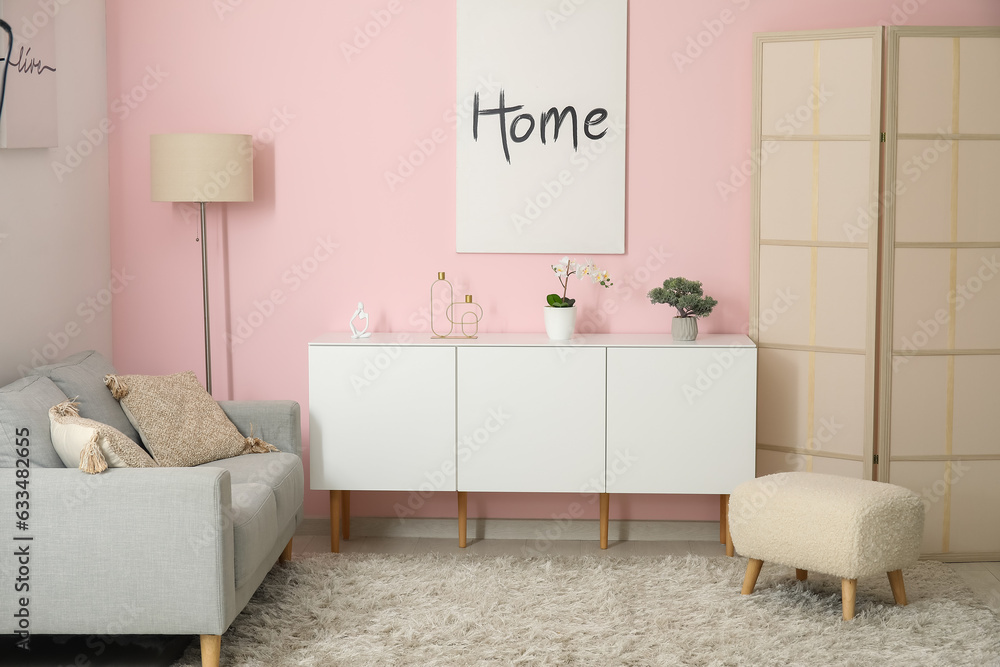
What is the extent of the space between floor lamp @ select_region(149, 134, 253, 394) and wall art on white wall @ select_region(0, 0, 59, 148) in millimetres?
376

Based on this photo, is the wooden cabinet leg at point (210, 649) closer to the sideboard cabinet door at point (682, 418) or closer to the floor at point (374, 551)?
the floor at point (374, 551)

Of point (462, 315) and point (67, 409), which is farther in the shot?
point (462, 315)

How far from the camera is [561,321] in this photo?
11.7 ft

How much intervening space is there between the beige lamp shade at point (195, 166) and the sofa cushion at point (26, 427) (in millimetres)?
1049

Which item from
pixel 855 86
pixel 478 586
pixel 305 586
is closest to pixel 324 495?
pixel 305 586

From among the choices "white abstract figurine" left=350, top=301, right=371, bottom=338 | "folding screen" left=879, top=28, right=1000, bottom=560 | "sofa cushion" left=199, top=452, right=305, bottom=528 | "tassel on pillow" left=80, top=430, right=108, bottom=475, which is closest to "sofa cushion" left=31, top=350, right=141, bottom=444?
"sofa cushion" left=199, top=452, right=305, bottom=528

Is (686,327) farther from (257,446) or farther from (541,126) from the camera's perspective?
(257,446)

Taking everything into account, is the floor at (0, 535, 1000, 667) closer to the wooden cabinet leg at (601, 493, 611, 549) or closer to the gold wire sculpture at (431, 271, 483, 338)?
the wooden cabinet leg at (601, 493, 611, 549)

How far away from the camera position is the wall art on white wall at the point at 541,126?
3697 millimetres

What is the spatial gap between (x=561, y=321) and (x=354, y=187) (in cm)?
105

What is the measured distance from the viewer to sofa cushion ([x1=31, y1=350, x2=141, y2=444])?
2.96 metres

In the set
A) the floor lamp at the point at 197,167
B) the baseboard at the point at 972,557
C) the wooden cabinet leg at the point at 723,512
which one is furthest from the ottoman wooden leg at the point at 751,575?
the floor lamp at the point at 197,167

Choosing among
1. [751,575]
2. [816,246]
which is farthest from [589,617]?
[816,246]

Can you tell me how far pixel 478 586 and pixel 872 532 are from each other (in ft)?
4.25
